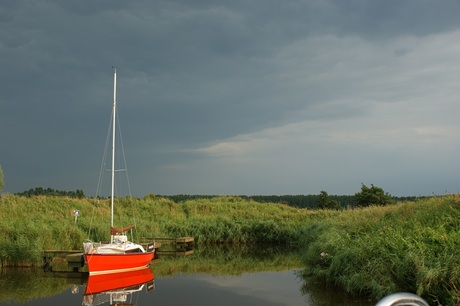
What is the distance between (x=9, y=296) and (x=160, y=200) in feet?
97.0

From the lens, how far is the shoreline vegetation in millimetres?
11841

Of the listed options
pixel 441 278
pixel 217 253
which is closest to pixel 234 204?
pixel 217 253

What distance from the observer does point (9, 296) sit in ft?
51.0

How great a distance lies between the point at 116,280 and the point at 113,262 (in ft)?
3.02

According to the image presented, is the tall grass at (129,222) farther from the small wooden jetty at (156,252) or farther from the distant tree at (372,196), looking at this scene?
the distant tree at (372,196)

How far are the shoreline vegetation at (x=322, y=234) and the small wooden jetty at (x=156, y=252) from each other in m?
0.54

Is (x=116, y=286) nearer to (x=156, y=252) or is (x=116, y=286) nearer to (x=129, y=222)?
(x=156, y=252)

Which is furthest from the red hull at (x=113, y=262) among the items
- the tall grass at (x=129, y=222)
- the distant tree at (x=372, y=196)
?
the distant tree at (x=372, y=196)

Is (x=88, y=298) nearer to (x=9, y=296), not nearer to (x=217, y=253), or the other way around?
(x=9, y=296)

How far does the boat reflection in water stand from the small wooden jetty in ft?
4.48

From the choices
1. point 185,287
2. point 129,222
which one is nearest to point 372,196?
point 129,222

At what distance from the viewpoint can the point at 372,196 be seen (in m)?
44.8

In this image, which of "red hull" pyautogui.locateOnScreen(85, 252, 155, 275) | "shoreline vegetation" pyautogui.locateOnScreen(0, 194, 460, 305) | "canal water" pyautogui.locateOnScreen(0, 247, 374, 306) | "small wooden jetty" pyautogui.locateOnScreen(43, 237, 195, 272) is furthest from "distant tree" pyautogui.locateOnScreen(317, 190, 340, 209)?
"red hull" pyautogui.locateOnScreen(85, 252, 155, 275)

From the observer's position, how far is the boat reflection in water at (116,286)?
49.6ft
